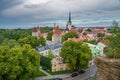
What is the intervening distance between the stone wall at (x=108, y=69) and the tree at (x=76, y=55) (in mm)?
31648

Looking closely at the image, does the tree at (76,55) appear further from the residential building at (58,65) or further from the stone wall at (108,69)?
the stone wall at (108,69)

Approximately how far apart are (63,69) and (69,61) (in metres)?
4.40

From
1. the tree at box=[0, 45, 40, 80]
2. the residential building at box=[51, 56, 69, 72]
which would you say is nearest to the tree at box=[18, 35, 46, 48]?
the residential building at box=[51, 56, 69, 72]

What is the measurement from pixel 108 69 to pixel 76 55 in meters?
33.0

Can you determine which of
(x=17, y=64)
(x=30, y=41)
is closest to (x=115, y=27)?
(x=17, y=64)

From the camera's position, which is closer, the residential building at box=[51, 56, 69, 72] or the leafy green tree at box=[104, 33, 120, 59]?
the leafy green tree at box=[104, 33, 120, 59]

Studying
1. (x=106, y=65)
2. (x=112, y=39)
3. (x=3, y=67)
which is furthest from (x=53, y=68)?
(x=106, y=65)

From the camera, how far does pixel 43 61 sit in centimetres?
5244

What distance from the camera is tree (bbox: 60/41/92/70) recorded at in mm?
44406

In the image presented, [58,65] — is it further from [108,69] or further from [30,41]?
[108,69]

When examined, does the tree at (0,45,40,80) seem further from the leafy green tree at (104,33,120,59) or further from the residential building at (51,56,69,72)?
the leafy green tree at (104,33,120,59)

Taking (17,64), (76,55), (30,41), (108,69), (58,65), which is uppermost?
(108,69)

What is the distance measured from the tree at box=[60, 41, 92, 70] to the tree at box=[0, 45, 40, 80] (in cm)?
1071

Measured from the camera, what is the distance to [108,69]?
11859 mm
